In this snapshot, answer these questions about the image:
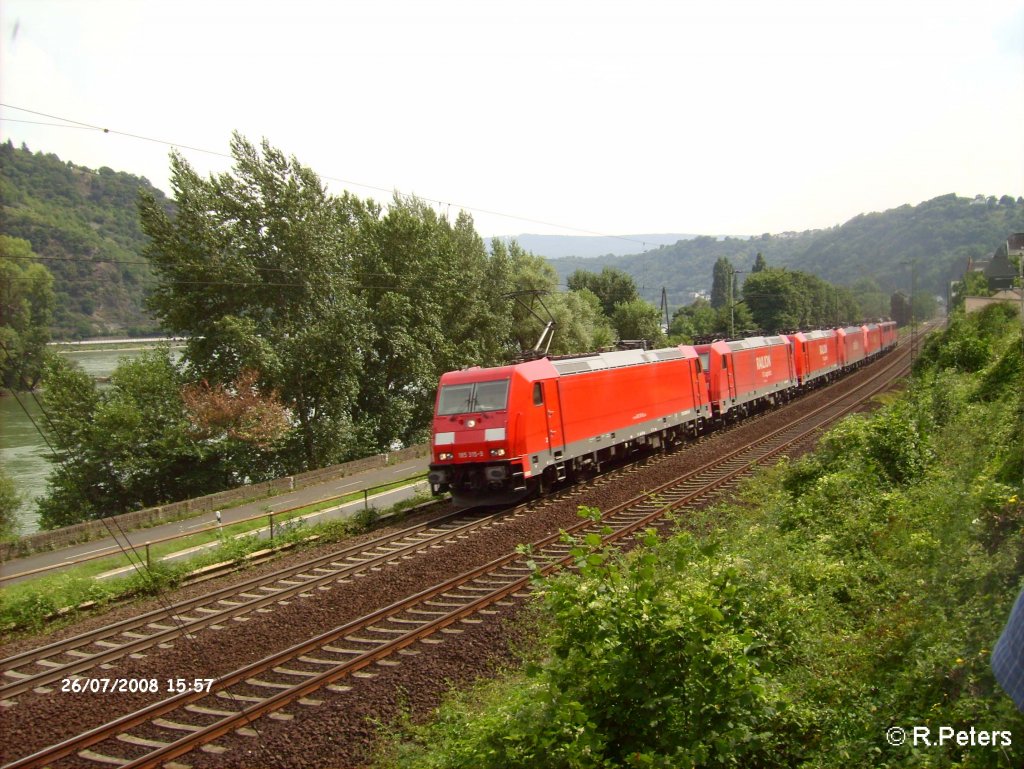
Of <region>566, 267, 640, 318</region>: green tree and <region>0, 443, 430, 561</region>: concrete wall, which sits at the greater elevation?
<region>566, 267, 640, 318</region>: green tree

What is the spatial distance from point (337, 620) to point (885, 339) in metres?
71.4

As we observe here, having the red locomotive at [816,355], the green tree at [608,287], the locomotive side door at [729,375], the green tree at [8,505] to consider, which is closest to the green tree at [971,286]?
the red locomotive at [816,355]

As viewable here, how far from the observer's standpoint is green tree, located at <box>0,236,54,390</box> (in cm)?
1537

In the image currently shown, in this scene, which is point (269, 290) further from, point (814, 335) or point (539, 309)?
point (814, 335)

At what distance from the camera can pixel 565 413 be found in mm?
18359

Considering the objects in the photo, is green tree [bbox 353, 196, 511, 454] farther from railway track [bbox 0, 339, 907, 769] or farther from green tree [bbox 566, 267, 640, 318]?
green tree [bbox 566, 267, 640, 318]

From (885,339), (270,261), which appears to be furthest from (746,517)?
(885,339)

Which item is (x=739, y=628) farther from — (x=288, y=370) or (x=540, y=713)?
(x=288, y=370)

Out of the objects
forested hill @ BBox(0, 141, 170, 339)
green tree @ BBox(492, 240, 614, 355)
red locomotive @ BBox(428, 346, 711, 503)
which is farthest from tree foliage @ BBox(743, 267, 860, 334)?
forested hill @ BBox(0, 141, 170, 339)

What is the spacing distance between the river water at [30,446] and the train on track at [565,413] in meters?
13.4

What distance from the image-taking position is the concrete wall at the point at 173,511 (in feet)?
65.2

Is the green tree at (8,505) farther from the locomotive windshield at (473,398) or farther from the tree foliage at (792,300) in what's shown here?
the tree foliage at (792,300)

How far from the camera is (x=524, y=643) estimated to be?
877cm

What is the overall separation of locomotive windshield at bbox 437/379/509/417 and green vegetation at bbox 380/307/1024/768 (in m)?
7.91
